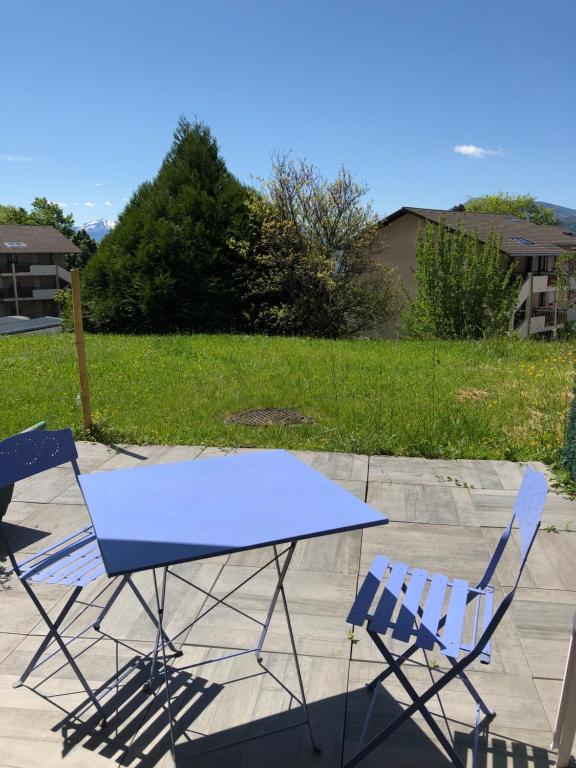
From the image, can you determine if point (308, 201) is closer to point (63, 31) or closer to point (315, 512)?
point (63, 31)

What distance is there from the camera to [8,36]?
7.46 metres

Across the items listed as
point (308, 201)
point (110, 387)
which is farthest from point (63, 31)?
point (308, 201)

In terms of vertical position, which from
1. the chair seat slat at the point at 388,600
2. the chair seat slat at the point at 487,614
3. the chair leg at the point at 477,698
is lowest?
the chair leg at the point at 477,698

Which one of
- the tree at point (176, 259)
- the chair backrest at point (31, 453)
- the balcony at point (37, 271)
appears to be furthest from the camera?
the balcony at point (37, 271)

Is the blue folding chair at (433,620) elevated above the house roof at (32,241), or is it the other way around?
the house roof at (32,241)

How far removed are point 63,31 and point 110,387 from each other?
5.06 m

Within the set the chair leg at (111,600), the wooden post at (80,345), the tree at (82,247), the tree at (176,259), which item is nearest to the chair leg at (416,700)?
the chair leg at (111,600)

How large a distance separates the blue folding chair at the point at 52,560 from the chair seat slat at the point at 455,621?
1.16 m

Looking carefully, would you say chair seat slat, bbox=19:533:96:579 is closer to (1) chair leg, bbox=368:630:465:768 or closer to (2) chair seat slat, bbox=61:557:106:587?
(2) chair seat slat, bbox=61:557:106:587

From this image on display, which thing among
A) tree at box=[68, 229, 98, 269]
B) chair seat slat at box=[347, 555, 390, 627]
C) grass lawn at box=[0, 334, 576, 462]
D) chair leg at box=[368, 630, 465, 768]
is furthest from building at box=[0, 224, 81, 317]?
chair leg at box=[368, 630, 465, 768]

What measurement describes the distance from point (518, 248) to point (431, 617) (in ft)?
117

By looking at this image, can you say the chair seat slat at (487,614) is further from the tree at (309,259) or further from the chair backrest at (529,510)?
the tree at (309,259)

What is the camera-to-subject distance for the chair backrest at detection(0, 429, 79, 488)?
114 inches

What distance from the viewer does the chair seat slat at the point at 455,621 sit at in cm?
228
